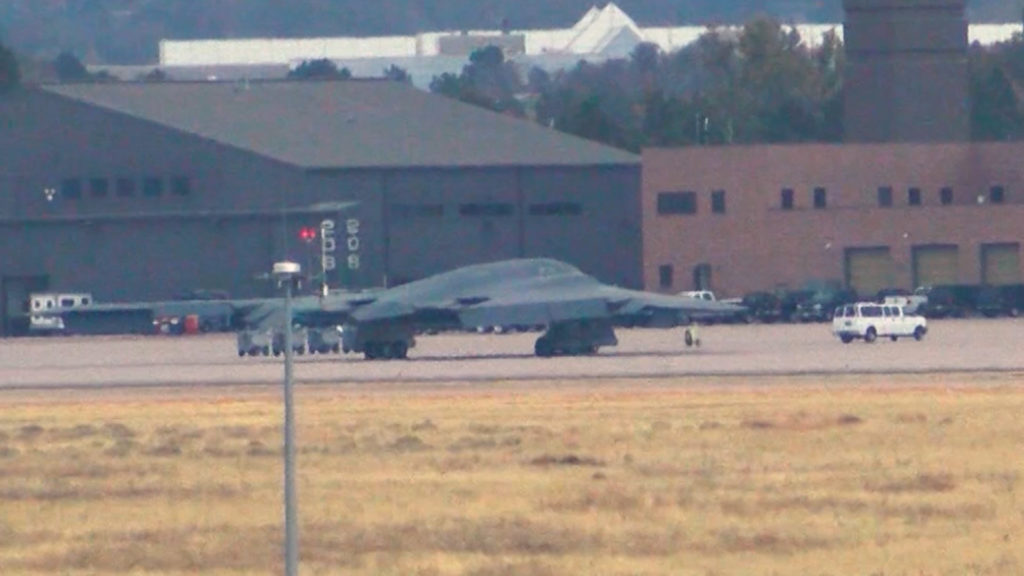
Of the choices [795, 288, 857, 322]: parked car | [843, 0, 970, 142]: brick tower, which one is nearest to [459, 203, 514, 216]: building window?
[795, 288, 857, 322]: parked car

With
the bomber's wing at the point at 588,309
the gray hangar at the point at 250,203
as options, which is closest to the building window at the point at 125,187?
the gray hangar at the point at 250,203

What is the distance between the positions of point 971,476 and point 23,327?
73.7 meters

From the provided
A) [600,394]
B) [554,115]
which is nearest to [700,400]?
[600,394]

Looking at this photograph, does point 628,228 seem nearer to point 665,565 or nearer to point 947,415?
point 947,415

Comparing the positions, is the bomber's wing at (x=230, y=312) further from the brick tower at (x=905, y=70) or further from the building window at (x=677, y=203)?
the brick tower at (x=905, y=70)

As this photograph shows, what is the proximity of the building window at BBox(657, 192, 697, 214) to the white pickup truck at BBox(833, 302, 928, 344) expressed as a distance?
26823 mm

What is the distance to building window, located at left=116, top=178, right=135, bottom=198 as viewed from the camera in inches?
3834

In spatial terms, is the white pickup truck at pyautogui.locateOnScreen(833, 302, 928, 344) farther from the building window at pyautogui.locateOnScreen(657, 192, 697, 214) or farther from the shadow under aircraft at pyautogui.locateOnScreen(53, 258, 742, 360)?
the building window at pyautogui.locateOnScreen(657, 192, 697, 214)

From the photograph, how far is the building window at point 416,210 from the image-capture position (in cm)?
9738

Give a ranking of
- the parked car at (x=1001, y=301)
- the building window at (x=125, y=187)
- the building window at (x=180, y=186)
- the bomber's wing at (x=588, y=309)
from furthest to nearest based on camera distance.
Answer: the building window at (x=125, y=187) < the building window at (x=180, y=186) < the parked car at (x=1001, y=301) < the bomber's wing at (x=588, y=309)

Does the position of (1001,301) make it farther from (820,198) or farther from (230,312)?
(230,312)

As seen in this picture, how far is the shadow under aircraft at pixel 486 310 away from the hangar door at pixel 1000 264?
121 feet

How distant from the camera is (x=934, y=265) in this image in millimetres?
100188

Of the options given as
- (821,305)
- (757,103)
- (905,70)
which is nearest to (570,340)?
(821,305)
